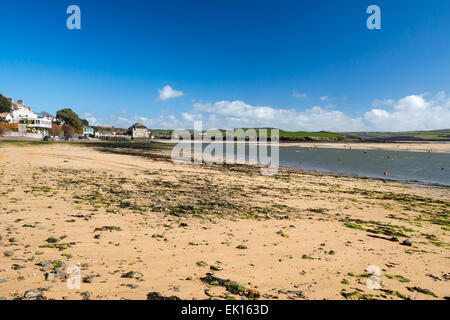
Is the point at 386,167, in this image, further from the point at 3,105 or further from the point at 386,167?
the point at 3,105

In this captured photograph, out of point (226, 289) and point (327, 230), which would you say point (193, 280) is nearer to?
point (226, 289)

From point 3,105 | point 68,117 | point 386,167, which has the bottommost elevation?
point 386,167

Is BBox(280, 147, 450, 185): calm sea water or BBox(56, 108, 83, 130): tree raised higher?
BBox(56, 108, 83, 130): tree

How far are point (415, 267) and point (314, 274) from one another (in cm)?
304

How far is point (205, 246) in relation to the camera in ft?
21.0

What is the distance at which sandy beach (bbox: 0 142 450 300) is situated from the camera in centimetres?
447

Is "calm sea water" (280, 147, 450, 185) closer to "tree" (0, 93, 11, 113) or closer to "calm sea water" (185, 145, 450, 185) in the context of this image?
"calm sea water" (185, 145, 450, 185)

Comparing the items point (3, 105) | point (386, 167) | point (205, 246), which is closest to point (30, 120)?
point (3, 105)

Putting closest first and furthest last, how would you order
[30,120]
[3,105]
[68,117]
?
[3,105], [30,120], [68,117]

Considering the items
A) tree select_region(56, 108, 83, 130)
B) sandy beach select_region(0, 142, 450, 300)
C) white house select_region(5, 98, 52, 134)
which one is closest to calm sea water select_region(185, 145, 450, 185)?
sandy beach select_region(0, 142, 450, 300)

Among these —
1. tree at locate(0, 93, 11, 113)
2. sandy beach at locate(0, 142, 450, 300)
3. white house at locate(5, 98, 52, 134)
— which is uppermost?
tree at locate(0, 93, 11, 113)

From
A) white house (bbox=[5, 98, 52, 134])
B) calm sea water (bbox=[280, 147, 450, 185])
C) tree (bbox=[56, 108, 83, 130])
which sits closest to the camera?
calm sea water (bbox=[280, 147, 450, 185])

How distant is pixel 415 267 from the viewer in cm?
601

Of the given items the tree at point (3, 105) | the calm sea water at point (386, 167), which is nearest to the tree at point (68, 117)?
the tree at point (3, 105)
